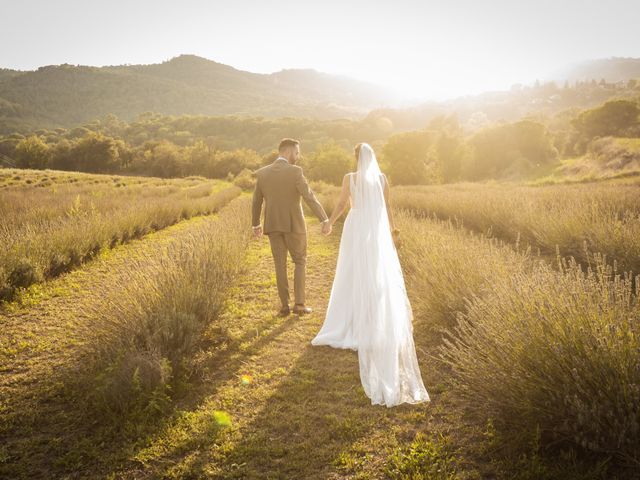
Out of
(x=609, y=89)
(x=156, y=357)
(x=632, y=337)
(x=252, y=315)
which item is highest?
(x=609, y=89)

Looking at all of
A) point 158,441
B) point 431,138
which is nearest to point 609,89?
point 431,138

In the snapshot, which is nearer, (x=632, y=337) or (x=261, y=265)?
(x=632, y=337)

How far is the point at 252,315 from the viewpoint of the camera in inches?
204

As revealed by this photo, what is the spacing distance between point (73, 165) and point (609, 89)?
574ft

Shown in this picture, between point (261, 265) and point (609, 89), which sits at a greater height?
point (609, 89)

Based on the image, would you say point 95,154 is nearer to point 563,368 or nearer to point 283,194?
point 283,194

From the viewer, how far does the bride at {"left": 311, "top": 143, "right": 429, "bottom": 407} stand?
3.28m

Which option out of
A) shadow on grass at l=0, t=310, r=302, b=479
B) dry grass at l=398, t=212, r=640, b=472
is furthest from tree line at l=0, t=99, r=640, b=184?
shadow on grass at l=0, t=310, r=302, b=479

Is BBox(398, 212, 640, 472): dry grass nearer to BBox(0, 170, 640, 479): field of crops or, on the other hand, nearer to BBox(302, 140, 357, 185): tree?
BBox(0, 170, 640, 479): field of crops

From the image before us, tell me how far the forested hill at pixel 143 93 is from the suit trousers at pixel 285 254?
405 ft

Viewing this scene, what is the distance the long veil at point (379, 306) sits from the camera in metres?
3.23

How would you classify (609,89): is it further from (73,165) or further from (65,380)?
(65,380)

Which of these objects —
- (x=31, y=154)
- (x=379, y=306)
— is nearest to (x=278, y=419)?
(x=379, y=306)

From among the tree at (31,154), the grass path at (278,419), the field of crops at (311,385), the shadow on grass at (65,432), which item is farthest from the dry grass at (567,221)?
the tree at (31,154)
